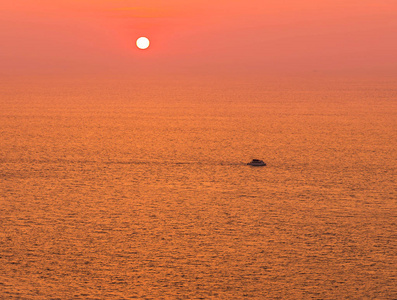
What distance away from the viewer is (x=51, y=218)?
29.6m

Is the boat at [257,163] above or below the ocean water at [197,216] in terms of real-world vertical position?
above

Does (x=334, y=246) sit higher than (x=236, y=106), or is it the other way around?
(x=236, y=106)

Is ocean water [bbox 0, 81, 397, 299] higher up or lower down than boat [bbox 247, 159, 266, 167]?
lower down

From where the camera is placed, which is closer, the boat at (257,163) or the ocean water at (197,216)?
the ocean water at (197,216)

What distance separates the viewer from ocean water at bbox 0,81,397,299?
71.6 ft

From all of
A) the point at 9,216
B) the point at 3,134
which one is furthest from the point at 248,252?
the point at 3,134

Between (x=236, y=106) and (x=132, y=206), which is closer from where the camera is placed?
(x=132, y=206)

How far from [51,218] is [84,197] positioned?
14.4 ft

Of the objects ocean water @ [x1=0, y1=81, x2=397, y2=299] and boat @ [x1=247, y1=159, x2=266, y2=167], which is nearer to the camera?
ocean water @ [x1=0, y1=81, x2=397, y2=299]

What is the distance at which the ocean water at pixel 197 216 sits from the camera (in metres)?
21.8

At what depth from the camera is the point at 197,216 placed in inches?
1193

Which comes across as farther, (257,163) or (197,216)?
(257,163)

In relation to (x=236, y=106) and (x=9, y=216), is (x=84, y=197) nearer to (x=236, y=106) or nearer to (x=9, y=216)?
(x=9, y=216)

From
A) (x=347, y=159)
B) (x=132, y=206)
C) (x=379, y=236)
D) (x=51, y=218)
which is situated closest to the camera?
(x=379, y=236)
